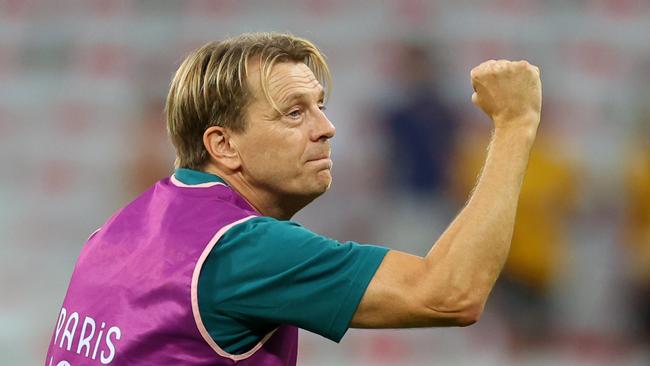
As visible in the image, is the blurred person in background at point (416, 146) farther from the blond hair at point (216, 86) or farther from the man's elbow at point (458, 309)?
the man's elbow at point (458, 309)

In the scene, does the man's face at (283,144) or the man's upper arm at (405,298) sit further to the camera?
the man's face at (283,144)

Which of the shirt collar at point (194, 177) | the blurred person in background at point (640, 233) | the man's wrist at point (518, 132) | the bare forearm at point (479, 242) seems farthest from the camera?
the blurred person in background at point (640, 233)

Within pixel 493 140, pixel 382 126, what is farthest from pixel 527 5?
pixel 493 140

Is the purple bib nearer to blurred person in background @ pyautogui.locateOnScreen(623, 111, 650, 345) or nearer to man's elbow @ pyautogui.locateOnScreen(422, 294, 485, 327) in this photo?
man's elbow @ pyautogui.locateOnScreen(422, 294, 485, 327)

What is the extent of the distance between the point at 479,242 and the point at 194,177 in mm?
678

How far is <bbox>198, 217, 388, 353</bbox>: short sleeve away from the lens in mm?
2518

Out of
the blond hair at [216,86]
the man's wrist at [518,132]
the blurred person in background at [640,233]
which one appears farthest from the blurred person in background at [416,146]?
the man's wrist at [518,132]

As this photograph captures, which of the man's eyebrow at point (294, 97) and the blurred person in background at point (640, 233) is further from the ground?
the man's eyebrow at point (294, 97)

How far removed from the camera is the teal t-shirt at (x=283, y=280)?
2518mm

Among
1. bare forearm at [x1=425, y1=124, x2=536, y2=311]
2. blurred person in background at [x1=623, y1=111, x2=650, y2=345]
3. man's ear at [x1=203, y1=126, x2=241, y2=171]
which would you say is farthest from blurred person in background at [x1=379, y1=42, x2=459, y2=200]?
bare forearm at [x1=425, y1=124, x2=536, y2=311]

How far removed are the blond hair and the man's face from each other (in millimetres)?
18

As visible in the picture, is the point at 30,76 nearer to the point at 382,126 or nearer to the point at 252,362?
the point at 382,126

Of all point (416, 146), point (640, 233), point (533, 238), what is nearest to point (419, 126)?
point (416, 146)

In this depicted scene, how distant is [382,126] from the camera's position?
7.12m
